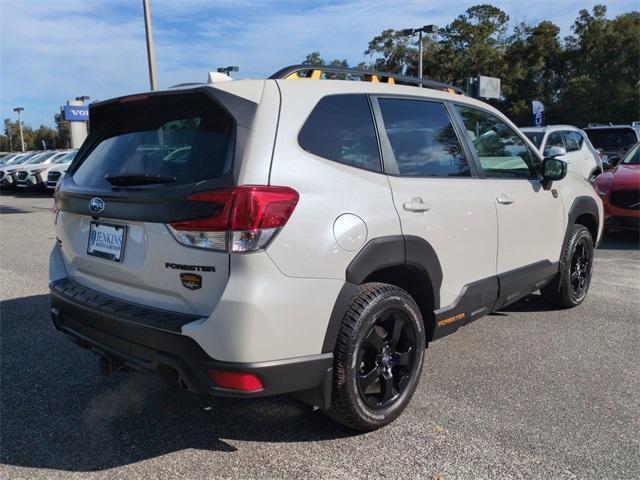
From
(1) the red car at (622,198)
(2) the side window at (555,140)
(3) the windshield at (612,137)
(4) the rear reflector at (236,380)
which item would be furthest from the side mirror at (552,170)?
(3) the windshield at (612,137)

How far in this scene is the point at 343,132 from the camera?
2908mm

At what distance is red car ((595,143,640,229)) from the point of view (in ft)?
26.5

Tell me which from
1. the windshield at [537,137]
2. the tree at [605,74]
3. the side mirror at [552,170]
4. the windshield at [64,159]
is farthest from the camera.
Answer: the tree at [605,74]

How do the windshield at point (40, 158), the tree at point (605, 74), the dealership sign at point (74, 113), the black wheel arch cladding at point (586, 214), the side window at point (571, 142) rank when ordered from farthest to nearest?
the tree at point (605, 74) → the dealership sign at point (74, 113) → the windshield at point (40, 158) → the side window at point (571, 142) → the black wheel arch cladding at point (586, 214)

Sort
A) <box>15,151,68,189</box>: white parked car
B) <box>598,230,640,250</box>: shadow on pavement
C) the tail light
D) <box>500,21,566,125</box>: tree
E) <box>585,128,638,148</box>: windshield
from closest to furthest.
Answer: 1. the tail light
2. <box>598,230,640,250</box>: shadow on pavement
3. <box>585,128,638,148</box>: windshield
4. <box>15,151,68,189</box>: white parked car
5. <box>500,21,566,125</box>: tree

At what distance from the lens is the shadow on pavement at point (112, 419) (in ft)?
9.40

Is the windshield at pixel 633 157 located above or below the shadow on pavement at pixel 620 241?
above

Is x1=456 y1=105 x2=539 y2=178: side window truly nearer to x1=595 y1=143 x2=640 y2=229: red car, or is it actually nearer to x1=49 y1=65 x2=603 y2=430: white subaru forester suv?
x1=49 y1=65 x2=603 y2=430: white subaru forester suv

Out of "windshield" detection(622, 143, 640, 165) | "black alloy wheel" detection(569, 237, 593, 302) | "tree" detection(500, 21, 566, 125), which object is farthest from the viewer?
"tree" detection(500, 21, 566, 125)

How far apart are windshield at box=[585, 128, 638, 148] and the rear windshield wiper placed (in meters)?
15.7

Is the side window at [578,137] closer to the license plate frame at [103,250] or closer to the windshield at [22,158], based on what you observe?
the license plate frame at [103,250]

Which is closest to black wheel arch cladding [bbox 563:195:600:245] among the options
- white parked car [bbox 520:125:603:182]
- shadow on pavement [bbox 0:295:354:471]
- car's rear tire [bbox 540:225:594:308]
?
car's rear tire [bbox 540:225:594:308]

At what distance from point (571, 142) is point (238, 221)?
38.8 ft

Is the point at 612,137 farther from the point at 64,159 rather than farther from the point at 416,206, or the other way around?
the point at 64,159
